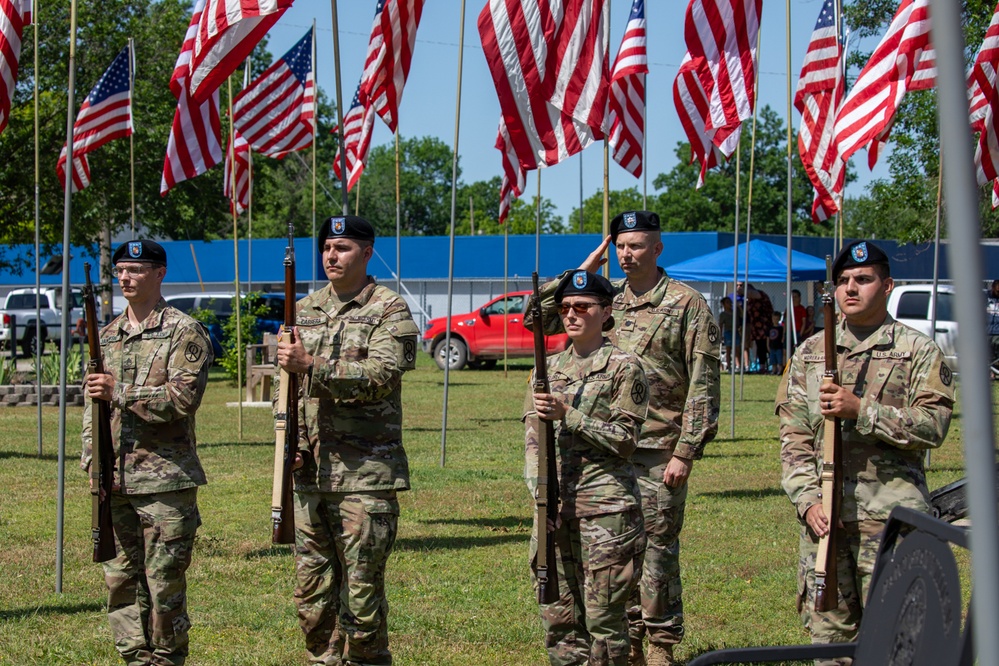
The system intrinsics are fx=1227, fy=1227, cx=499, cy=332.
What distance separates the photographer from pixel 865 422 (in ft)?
15.4

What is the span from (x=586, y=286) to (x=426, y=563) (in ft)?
14.1

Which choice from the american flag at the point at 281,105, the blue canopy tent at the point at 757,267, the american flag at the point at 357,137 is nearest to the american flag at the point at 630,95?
the american flag at the point at 357,137

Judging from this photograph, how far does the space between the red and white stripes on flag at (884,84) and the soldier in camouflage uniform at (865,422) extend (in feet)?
16.9

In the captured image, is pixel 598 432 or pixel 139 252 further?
pixel 139 252

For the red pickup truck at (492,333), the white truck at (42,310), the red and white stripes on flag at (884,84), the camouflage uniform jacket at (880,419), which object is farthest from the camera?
the white truck at (42,310)

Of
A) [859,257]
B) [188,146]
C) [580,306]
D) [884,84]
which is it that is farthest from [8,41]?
[884,84]

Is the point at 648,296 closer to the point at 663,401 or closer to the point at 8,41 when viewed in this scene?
the point at 663,401

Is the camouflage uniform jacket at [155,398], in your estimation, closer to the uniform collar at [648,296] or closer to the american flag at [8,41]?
the uniform collar at [648,296]

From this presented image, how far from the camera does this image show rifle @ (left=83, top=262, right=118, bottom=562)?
5504 mm

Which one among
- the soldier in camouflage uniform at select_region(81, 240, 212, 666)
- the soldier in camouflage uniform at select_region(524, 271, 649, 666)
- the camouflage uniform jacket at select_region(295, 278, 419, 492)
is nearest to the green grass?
the soldier in camouflage uniform at select_region(81, 240, 212, 666)

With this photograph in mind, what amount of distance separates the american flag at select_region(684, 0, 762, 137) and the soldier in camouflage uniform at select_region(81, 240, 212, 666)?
22.3 ft

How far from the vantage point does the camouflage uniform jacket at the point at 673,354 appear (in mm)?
6102

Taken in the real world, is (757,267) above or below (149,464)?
above

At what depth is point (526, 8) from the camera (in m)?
8.47
